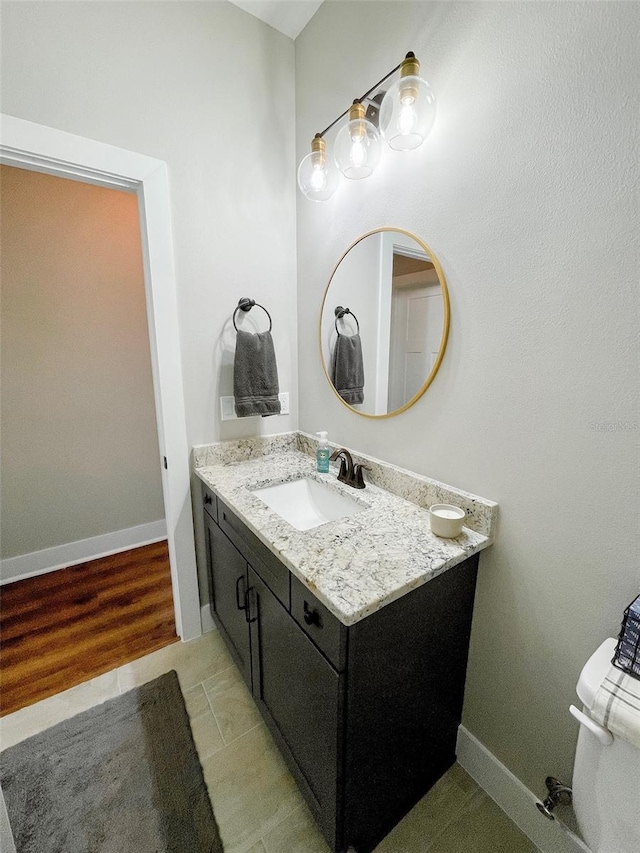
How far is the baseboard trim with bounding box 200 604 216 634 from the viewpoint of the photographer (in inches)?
68.1

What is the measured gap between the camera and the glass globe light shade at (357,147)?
3.52 ft

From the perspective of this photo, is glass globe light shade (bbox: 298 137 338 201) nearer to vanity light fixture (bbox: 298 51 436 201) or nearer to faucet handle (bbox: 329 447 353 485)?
vanity light fixture (bbox: 298 51 436 201)

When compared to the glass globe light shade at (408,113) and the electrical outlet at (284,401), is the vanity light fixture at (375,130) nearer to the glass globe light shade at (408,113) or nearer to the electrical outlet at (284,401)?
the glass globe light shade at (408,113)

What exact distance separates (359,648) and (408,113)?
4.57ft

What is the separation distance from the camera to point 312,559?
0.89 meters

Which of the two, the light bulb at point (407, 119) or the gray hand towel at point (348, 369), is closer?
the light bulb at point (407, 119)

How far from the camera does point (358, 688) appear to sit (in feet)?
2.62

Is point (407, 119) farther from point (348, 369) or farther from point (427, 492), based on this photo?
point (427, 492)

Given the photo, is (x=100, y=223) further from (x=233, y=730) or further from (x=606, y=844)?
(x=606, y=844)

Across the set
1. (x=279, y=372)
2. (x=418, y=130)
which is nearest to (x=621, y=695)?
(x=418, y=130)

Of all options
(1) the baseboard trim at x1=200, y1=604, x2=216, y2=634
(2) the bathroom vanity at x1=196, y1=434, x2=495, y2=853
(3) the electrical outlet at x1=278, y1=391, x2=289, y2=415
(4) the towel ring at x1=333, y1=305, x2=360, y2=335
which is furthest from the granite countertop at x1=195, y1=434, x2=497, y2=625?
(1) the baseboard trim at x1=200, y1=604, x2=216, y2=634

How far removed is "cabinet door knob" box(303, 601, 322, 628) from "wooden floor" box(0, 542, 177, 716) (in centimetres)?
124

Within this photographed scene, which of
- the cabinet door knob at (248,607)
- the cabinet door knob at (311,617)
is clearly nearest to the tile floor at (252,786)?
the cabinet door knob at (248,607)

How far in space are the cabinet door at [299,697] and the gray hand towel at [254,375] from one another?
0.72 meters
